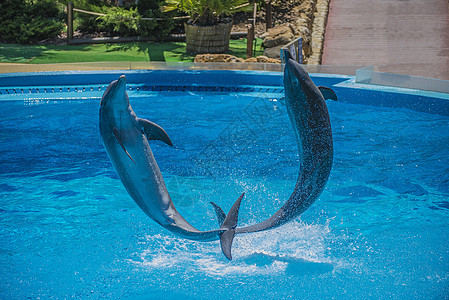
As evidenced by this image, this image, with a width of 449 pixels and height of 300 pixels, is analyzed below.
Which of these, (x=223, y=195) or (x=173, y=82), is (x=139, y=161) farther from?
(x=173, y=82)

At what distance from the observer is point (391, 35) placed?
1469 cm

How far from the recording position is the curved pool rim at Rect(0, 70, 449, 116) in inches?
369

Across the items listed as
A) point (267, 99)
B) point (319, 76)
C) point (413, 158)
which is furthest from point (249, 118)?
point (413, 158)

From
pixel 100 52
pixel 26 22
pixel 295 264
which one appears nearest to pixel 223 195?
pixel 295 264

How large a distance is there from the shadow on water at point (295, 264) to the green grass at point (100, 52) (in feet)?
29.8

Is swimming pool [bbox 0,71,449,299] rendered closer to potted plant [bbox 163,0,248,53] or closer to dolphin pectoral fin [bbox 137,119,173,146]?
dolphin pectoral fin [bbox 137,119,173,146]

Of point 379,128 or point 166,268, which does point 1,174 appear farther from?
point 379,128

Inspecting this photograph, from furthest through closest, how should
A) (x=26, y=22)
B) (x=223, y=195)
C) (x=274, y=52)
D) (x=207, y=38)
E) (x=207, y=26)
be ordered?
(x=26, y=22) → (x=207, y=38) → (x=207, y=26) → (x=274, y=52) → (x=223, y=195)

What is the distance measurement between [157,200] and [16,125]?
577 cm

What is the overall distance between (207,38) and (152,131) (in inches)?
416

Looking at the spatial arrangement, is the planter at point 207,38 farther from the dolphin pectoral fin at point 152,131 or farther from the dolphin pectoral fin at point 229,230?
the dolphin pectoral fin at point 229,230

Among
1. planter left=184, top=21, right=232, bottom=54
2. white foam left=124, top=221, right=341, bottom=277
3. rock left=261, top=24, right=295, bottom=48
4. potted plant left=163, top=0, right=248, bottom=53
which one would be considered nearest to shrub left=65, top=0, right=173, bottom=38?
potted plant left=163, top=0, right=248, bottom=53

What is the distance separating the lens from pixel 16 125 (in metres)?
8.46

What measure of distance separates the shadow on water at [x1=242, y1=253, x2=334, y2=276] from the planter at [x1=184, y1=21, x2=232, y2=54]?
31.6ft
